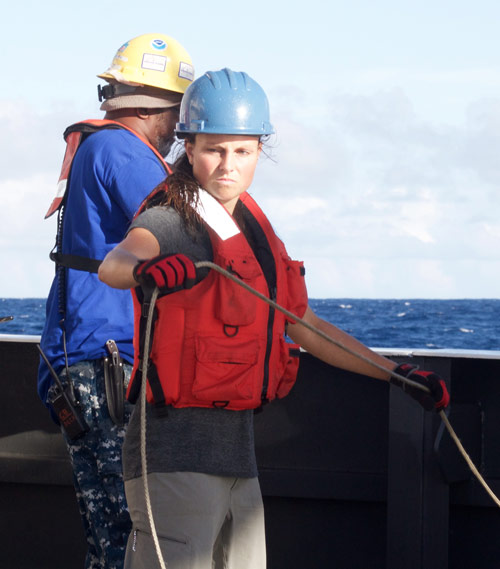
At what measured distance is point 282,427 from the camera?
4043 mm

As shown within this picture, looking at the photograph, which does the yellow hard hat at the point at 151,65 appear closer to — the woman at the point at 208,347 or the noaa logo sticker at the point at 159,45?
the noaa logo sticker at the point at 159,45

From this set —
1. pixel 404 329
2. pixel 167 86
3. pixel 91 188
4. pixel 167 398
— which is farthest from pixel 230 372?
pixel 404 329

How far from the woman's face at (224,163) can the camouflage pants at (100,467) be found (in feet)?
2.35

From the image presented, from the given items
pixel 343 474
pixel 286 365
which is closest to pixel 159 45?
pixel 286 365

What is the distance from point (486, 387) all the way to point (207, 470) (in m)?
1.74

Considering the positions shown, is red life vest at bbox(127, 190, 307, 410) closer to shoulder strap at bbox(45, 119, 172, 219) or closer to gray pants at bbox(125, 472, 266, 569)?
gray pants at bbox(125, 472, 266, 569)

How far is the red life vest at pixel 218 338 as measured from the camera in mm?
2441

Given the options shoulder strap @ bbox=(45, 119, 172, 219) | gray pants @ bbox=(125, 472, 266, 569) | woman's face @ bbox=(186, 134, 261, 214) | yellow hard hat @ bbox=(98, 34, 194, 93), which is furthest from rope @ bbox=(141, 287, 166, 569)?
yellow hard hat @ bbox=(98, 34, 194, 93)

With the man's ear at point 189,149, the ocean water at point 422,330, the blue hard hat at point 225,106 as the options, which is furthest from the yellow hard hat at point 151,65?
the ocean water at point 422,330

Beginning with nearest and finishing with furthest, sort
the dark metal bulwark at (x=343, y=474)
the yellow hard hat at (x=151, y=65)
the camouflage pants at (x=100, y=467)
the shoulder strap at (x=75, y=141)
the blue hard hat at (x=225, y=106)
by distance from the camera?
the blue hard hat at (x=225, y=106) < the camouflage pants at (x=100, y=467) < the shoulder strap at (x=75, y=141) < the yellow hard hat at (x=151, y=65) < the dark metal bulwark at (x=343, y=474)

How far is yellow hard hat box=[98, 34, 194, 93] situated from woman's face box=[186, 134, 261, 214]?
2.42ft

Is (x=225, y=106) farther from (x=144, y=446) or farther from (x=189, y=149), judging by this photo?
(x=144, y=446)

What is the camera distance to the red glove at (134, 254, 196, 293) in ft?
7.17

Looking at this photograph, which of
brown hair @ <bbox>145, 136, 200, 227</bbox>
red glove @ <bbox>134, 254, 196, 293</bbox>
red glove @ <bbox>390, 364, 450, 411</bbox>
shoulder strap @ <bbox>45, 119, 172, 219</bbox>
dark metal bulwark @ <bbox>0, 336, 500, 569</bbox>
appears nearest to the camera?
red glove @ <bbox>134, 254, 196, 293</bbox>
